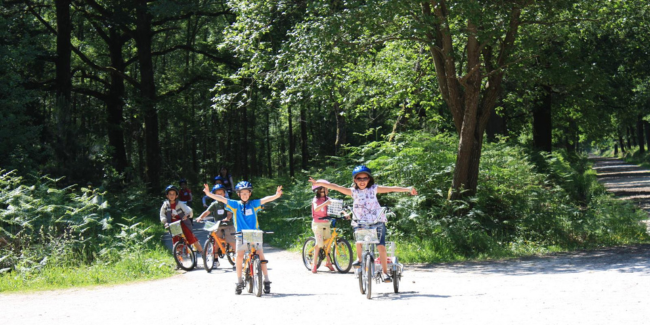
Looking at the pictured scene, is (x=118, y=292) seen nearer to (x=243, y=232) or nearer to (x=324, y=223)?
(x=243, y=232)

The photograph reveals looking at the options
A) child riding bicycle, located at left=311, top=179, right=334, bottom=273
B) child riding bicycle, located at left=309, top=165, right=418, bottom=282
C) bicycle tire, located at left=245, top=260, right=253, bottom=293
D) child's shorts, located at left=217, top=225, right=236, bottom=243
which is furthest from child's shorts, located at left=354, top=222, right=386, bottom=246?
child's shorts, located at left=217, top=225, right=236, bottom=243

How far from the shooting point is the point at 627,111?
33375 millimetres

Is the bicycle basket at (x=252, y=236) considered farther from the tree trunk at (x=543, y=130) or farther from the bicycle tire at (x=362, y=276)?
the tree trunk at (x=543, y=130)

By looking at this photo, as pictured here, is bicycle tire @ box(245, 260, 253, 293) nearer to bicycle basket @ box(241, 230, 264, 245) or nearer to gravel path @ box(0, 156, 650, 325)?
gravel path @ box(0, 156, 650, 325)

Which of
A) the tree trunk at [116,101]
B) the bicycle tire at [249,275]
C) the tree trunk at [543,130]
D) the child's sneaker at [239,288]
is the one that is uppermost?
the tree trunk at [116,101]

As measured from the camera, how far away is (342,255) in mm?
12047

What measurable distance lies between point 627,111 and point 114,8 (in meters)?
24.8

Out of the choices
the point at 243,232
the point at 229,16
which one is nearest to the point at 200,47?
the point at 229,16

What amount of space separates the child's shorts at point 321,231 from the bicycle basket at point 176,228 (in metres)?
2.71

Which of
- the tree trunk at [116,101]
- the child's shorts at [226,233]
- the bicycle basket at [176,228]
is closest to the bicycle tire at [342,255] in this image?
the child's shorts at [226,233]

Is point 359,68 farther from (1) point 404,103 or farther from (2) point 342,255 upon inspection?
(2) point 342,255

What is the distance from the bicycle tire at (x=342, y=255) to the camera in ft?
39.3

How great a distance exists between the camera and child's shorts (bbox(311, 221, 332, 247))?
39.3ft

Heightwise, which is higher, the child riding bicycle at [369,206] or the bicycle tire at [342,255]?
the child riding bicycle at [369,206]
